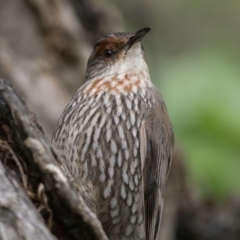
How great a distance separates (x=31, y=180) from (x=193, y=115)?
5.32 meters

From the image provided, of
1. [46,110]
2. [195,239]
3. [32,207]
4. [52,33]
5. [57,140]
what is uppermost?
[52,33]

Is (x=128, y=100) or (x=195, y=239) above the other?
(x=128, y=100)

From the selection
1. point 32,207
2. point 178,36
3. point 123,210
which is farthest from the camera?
point 178,36

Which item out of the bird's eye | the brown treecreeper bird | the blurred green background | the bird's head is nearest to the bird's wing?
the brown treecreeper bird

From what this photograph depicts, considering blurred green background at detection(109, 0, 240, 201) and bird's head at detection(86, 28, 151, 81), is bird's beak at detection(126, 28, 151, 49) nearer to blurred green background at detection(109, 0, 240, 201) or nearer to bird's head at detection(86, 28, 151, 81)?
bird's head at detection(86, 28, 151, 81)

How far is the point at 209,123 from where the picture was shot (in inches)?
355

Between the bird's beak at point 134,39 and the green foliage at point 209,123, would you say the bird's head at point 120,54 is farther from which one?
the green foliage at point 209,123

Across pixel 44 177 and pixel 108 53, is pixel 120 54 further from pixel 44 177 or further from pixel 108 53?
pixel 44 177

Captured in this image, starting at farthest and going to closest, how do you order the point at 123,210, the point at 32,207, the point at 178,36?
the point at 178,36, the point at 123,210, the point at 32,207

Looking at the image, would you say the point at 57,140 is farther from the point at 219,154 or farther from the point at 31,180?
the point at 219,154

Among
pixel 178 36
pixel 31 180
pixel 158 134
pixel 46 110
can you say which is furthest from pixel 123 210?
pixel 178 36

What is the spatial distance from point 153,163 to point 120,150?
0.29 meters

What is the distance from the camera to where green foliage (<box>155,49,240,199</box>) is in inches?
350

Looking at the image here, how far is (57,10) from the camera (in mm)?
8602
